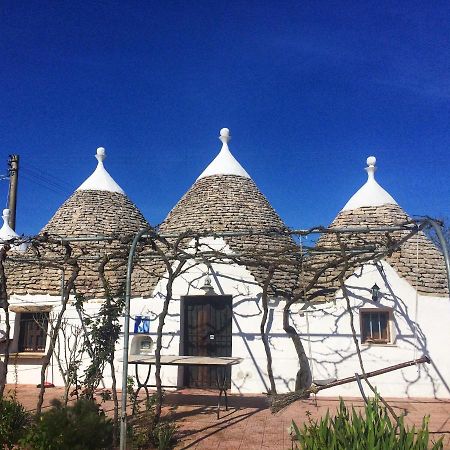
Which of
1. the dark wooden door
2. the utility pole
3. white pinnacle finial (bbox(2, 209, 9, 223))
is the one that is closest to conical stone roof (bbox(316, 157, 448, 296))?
the dark wooden door

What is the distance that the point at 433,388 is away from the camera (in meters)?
10.3

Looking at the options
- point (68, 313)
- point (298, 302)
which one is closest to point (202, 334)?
point (298, 302)

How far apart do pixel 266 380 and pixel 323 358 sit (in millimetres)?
1380

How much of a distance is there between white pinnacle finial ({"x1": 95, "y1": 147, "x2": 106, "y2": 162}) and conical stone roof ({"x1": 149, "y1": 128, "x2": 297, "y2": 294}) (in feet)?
11.0

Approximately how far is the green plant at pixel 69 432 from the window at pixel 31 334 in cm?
696

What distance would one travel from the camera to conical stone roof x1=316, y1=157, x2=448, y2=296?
11.0 metres

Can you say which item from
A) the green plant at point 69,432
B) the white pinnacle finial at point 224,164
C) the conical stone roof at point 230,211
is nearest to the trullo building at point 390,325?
the conical stone roof at point 230,211

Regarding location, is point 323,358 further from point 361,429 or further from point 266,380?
point 361,429

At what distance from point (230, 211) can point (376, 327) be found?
4.73 meters

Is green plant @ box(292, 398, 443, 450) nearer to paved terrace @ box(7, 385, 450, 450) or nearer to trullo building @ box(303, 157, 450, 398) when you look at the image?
Answer: paved terrace @ box(7, 385, 450, 450)

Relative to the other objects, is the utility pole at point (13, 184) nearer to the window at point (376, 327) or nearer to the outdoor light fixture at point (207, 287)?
the outdoor light fixture at point (207, 287)

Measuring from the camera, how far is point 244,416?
8.59 meters

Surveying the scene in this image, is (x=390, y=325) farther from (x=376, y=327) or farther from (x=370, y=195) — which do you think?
(x=370, y=195)

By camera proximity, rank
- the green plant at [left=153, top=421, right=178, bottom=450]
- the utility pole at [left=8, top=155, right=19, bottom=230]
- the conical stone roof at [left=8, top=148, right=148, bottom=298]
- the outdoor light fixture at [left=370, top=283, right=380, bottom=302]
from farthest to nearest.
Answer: the utility pole at [left=8, top=155, right=19, bottom=230], the conical stone roof at [left=8, top=148, right=148, bottom=298], the outdoor light fixture at [left=370, top=283, right=380, bottom=302], the green plant at [left=153, top=421, right=178, bottom=450]
